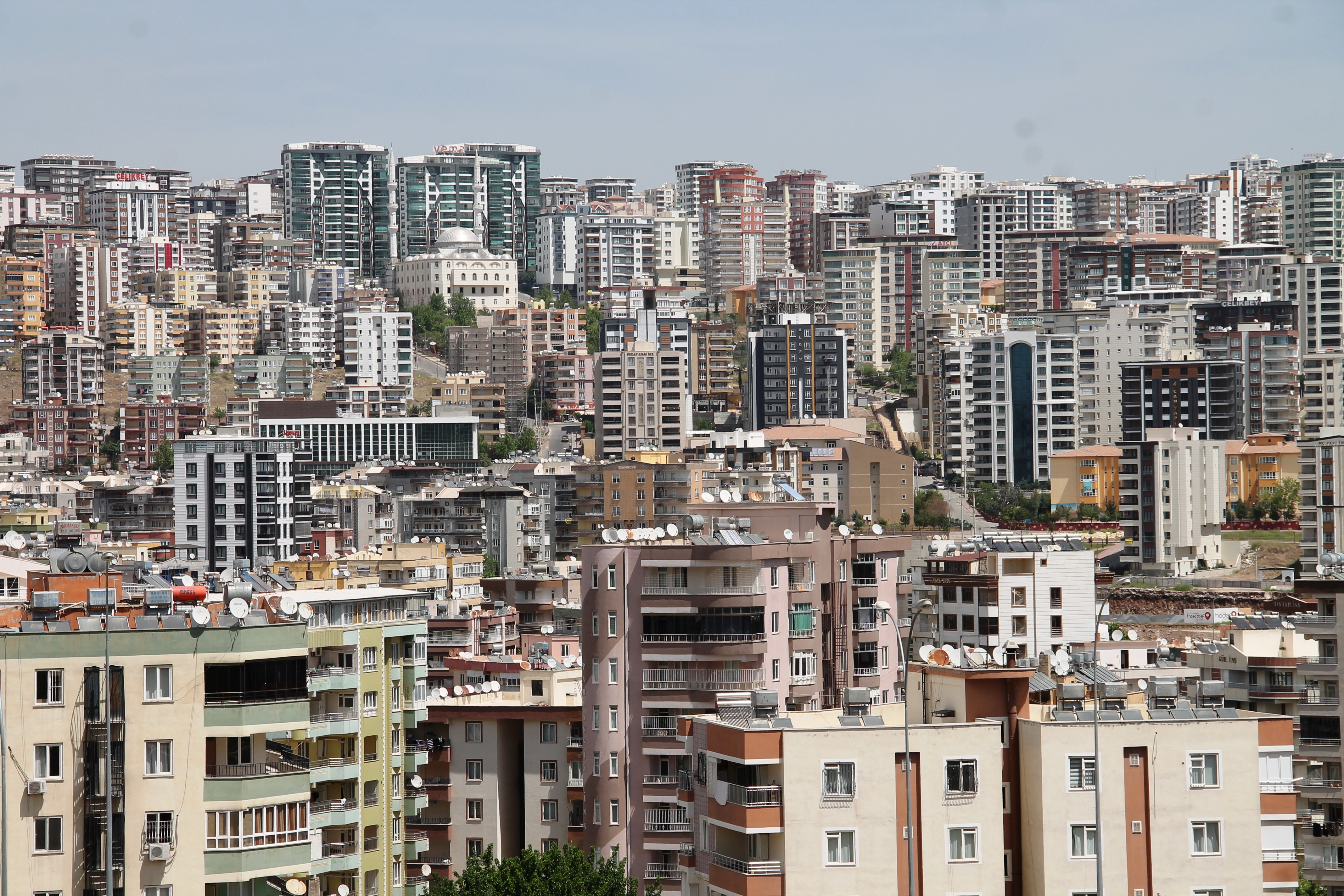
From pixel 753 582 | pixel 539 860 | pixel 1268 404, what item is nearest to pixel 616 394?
pixel 1268 404

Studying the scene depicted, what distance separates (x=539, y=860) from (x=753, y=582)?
23.2 ft

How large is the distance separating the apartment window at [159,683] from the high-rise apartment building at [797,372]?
277 feet

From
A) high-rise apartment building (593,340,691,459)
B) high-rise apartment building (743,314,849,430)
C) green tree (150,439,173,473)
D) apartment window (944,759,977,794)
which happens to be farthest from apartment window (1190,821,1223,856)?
high-rise apartment building (743,314,849,430)

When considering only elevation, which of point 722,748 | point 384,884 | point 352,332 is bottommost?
point 384,884

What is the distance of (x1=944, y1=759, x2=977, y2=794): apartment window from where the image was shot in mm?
19188

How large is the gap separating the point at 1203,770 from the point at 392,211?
131 metres

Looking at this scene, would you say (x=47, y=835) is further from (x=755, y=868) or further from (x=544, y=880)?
(x=544, y=880)

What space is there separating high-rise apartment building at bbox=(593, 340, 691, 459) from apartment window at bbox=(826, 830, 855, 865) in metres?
78.0

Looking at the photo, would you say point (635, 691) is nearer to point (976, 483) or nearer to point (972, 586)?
point (972, 586)

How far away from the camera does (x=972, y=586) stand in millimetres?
41469

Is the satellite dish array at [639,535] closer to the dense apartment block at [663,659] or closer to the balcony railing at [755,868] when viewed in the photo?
the dense apartment block at [663,659]

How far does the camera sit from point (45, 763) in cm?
1753

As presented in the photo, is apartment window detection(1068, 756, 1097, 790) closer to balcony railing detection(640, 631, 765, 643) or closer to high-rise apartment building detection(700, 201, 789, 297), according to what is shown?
balcony railing detection(640, 631, 765, 643)

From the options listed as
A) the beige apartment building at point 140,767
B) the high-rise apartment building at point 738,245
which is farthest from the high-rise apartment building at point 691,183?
the beige apartment building at point 140,767
